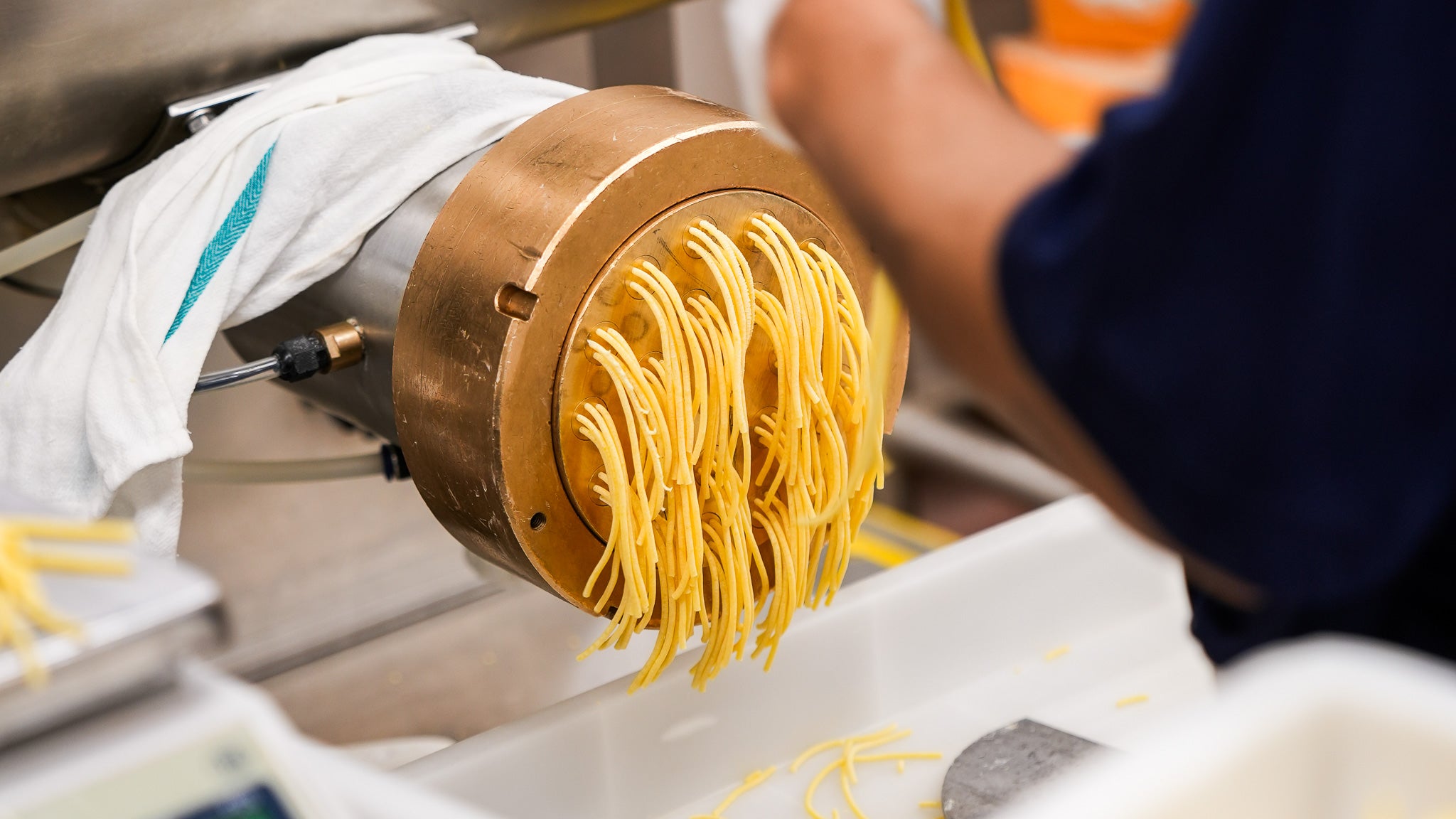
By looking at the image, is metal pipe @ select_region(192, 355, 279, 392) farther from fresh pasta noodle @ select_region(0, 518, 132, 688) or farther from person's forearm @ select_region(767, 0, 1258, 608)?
person's forearm @ select_region(767, 0, 1258, 608)

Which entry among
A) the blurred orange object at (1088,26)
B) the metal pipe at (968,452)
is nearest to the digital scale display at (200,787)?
the metal pipe at (968,452)

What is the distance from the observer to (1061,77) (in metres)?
2.00

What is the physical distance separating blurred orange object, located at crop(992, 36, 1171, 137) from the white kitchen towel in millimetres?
1150

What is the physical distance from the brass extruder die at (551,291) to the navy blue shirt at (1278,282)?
45cm

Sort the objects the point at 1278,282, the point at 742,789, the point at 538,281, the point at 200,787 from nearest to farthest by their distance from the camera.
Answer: the point at 1278,282, the point at 200,787, the point at 538,281, the point at 742,789

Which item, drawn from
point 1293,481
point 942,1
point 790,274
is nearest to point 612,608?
point 790,274

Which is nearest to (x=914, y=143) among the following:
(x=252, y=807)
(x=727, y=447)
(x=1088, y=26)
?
(x=252, y=807)

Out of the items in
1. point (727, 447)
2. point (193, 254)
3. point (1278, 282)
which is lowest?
point (727, 447)

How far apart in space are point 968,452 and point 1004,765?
102cm

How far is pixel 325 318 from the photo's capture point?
1.00 m

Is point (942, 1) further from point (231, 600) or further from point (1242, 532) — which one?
point (231, 600)

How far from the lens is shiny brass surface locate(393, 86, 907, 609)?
2.74 feet

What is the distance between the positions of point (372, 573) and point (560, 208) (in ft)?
2.27

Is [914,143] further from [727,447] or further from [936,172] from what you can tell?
[727,447]
